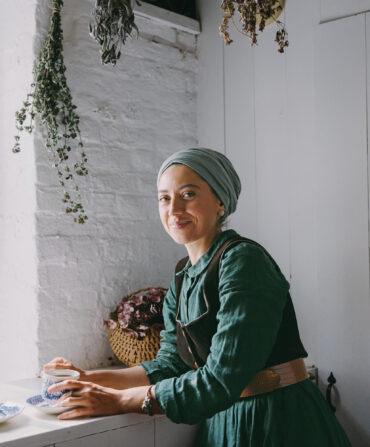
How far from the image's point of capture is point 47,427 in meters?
1.44

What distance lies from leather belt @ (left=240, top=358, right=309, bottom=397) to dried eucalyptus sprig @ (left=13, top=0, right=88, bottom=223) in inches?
34.4

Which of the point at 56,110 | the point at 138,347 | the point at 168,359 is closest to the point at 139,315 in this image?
the point at 138,347

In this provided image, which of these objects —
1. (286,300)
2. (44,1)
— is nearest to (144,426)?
(286,300)

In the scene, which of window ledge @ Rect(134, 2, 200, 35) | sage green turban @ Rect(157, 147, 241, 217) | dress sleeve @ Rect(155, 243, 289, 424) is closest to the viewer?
dress sleeve @ Rect(155, 243, 289, 424)

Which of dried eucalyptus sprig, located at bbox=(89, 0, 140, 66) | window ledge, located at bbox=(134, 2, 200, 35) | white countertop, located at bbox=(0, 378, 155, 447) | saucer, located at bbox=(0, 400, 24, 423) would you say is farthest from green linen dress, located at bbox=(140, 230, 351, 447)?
window ledge, located at bbox=(134, 2, 200, 35)

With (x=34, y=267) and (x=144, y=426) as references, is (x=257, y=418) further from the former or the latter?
(x=34, y=267)

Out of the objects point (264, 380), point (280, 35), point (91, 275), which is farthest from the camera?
point (91, 275)

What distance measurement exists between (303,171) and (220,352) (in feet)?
3.34

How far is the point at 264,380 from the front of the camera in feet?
4.74

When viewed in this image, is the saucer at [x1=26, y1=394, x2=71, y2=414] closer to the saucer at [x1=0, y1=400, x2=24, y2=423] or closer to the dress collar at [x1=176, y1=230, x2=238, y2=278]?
the saucer at [x1=0, y1=400, x2=24, y2=423]

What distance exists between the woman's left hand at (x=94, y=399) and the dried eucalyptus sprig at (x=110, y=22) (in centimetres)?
111

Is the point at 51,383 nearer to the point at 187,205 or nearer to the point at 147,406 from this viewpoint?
the point at 147,406

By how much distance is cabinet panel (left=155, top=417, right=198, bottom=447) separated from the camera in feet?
5.37

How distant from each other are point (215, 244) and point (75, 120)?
0.82 m
